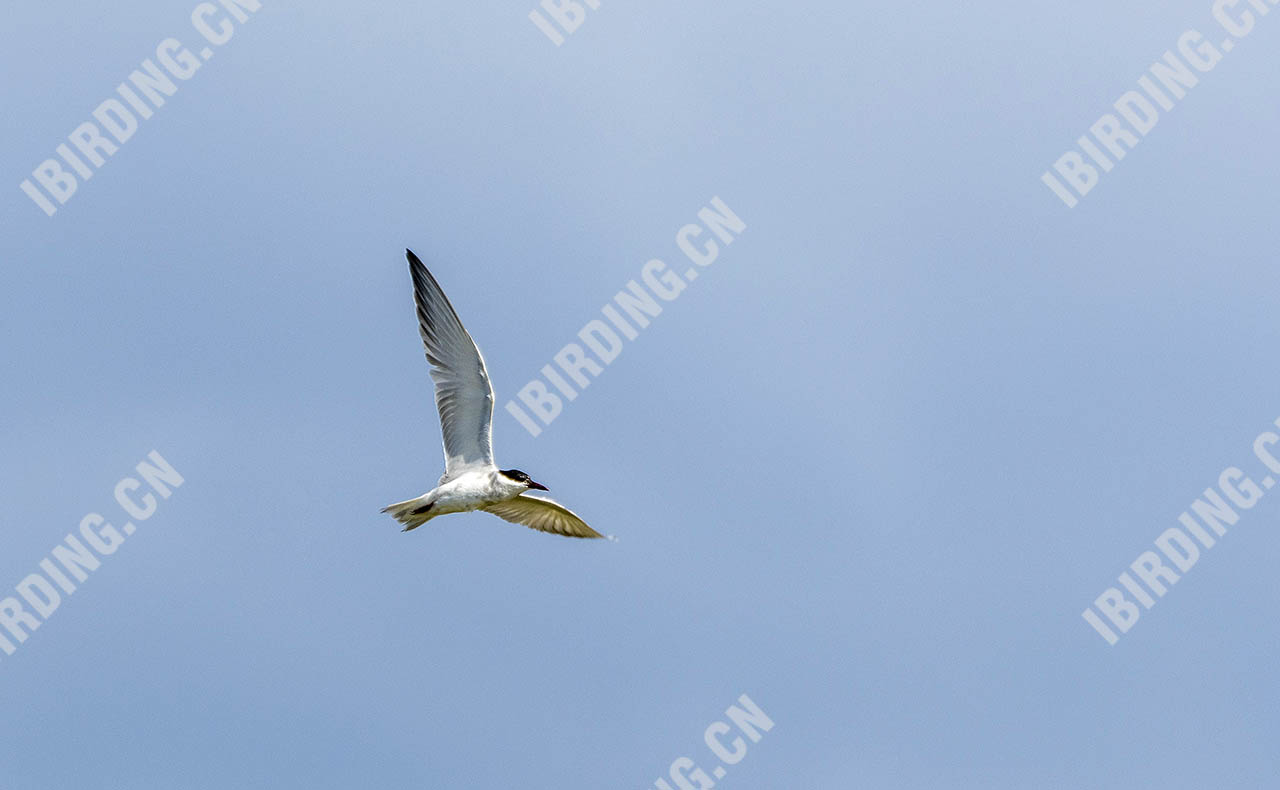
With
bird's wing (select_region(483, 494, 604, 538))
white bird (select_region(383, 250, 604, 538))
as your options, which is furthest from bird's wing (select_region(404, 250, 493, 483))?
bird's wing (select_region(483, 494, 604, 538))

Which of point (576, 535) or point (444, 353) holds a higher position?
point (444, 353)

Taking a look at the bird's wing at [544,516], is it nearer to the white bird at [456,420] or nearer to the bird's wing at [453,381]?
the white bird at [456,420]

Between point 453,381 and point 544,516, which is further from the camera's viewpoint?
point 544,516

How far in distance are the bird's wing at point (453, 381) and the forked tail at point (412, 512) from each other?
90 cm

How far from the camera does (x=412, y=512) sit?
3275cm

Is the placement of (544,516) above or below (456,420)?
below

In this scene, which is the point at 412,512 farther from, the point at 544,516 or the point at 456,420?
the point at 544,516

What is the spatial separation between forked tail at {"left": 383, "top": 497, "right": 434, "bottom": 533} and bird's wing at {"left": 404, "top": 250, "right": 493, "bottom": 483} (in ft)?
2.95

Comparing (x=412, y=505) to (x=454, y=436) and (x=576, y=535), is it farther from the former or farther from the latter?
(x=576, y=535)

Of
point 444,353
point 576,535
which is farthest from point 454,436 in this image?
point 576,535

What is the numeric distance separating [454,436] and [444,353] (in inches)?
66.3

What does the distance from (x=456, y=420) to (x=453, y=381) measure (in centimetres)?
79

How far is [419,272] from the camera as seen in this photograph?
3328cm

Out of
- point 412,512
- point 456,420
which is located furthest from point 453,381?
point 412,512
